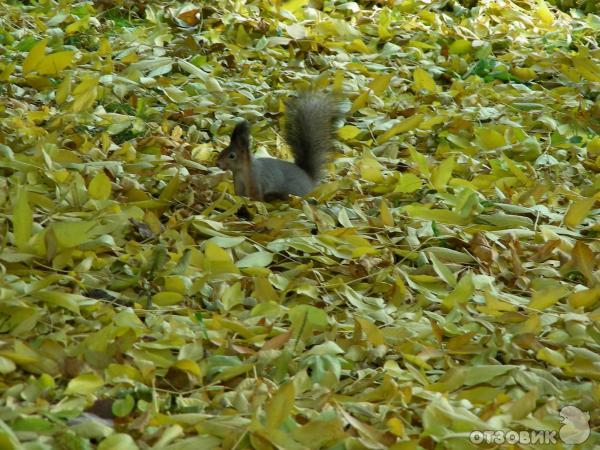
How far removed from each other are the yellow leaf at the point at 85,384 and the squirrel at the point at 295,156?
1470 mm

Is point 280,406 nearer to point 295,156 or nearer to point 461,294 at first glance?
point 461,294

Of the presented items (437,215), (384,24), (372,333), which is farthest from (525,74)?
(372,333)

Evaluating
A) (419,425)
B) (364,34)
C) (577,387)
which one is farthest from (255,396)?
(364,34)

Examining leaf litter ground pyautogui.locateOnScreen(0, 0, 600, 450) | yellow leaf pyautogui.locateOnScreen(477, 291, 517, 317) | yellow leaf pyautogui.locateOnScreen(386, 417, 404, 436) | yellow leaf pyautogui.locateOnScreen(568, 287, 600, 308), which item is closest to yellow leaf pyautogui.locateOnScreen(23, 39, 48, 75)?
leaf litter ground pyautogui.locateOnScreen(0, 0, 600, 450)

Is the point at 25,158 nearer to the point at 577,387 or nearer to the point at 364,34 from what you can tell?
the point at 577,387

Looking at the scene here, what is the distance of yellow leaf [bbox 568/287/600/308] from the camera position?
2.98 meters

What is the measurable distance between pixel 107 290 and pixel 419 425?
3.10ft

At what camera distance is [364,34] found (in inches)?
220

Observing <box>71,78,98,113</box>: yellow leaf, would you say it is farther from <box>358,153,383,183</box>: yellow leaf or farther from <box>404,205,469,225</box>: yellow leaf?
<box>404,205,469,225</box>: yellow leaf

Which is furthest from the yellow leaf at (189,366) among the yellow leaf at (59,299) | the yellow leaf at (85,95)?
the yellow leaf at (85,95)

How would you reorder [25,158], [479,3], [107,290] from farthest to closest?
1. [479,3]
2. [25,158]
3. [107,290]

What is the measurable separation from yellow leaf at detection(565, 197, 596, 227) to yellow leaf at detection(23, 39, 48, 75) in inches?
86.8

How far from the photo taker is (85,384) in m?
2.25

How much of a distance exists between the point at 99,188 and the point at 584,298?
1481 millimetres
